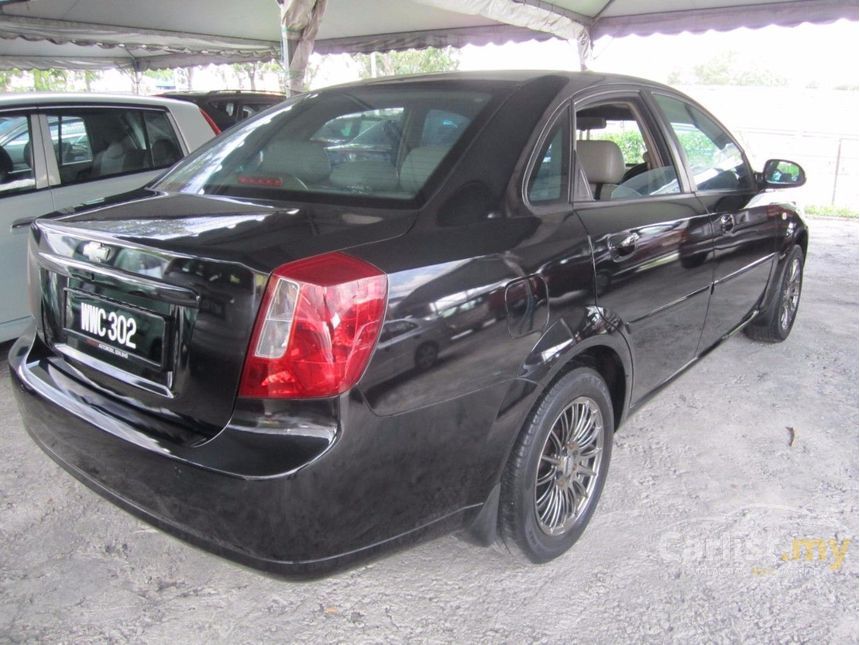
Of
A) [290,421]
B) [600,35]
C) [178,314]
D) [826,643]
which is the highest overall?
[600,35]

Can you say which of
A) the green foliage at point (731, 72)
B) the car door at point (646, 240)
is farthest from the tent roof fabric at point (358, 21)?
the green foliage at point (731, 72)

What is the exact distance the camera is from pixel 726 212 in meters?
3.31

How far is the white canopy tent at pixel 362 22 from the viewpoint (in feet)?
25.6

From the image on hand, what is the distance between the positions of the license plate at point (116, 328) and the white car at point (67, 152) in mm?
2183

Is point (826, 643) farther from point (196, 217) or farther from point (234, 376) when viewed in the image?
Answer: point (196, 217)

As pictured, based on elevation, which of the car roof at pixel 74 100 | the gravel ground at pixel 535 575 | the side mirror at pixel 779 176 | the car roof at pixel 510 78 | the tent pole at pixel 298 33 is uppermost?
the tent pole at pixel 298 33

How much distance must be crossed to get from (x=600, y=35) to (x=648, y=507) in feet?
27.4

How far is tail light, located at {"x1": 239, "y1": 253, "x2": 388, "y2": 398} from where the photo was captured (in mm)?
1582

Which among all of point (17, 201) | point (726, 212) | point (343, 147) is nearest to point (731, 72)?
point (726, 212)

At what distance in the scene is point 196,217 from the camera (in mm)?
1981

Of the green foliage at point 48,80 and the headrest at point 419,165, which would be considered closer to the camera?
the headrest at point 419,165

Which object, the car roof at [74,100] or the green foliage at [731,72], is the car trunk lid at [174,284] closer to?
the car roof at [74,100]

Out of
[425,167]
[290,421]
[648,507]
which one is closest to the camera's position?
[290,421]

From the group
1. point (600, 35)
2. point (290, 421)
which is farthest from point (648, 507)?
point (600, 35)
